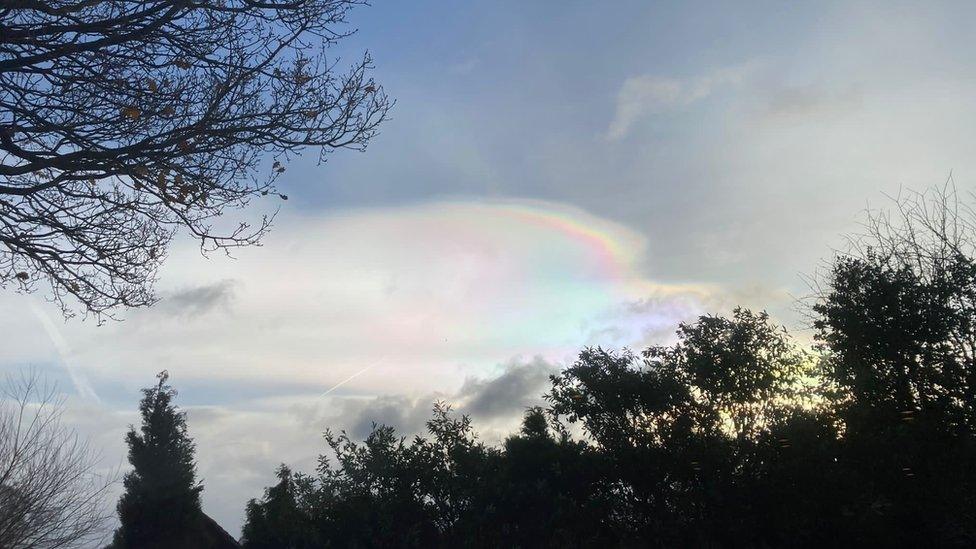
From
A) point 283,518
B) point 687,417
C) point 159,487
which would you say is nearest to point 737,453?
point 687,417

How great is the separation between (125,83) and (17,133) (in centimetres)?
102

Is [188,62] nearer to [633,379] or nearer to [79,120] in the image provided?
[79,120]

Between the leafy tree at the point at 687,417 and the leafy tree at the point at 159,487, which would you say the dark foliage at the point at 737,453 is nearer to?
the leafy tree at the point at 687,417

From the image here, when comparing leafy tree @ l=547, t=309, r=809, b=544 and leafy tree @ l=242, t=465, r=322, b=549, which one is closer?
leafy tree @ l=547, t=309, r=809, b=544

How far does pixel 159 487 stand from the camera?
2206 centimetres

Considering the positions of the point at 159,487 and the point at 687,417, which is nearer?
the point at 687,417

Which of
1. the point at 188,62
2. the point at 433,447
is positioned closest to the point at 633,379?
the point at 433,447

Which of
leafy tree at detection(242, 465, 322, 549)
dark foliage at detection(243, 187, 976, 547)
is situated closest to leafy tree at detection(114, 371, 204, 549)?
leafy tree at detection(242, 465, 322, 549)

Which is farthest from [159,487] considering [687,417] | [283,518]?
[687,417]

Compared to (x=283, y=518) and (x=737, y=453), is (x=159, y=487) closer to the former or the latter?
(x=283, y=518)

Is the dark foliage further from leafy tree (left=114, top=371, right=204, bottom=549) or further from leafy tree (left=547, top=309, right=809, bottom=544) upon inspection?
leafy tree (left=114, top=371, right=204, bottom=549)

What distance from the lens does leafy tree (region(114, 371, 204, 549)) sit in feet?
70.5

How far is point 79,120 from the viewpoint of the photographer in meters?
6.23

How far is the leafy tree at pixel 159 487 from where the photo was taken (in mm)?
21484
